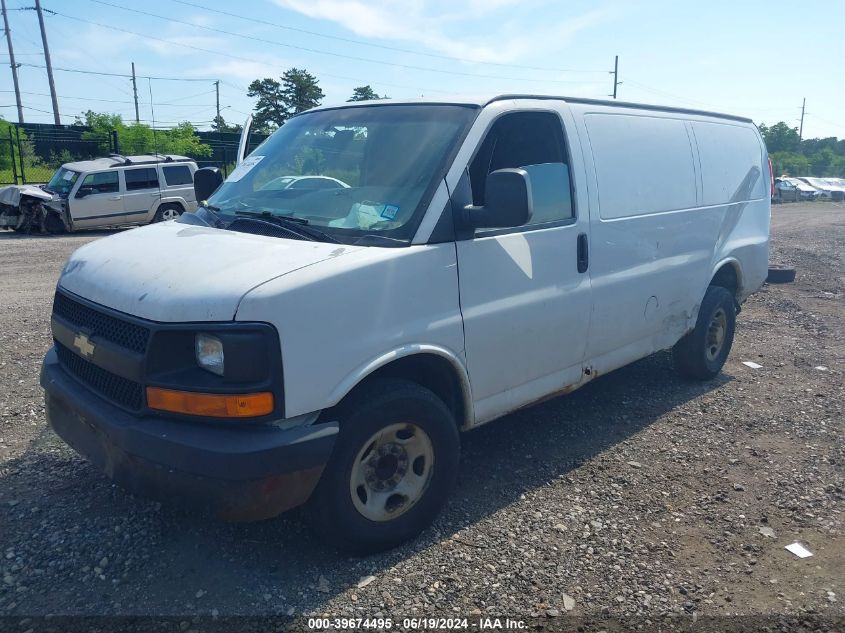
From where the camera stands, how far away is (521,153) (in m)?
4.02

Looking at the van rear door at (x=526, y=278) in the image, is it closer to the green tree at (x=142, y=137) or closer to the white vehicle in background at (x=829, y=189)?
the green tree at (x=142, y=137)

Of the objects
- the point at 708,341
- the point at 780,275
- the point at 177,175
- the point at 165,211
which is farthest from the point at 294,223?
the point at 177,175

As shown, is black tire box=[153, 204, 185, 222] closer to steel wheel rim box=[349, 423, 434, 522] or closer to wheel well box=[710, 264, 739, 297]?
wheel well box=[710, 264, 739, 297]

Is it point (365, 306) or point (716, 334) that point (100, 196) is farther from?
point (365, 306)

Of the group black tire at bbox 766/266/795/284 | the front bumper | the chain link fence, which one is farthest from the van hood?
the chain link fence

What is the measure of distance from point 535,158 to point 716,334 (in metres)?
2.95

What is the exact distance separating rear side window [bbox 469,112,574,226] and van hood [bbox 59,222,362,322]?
101cm

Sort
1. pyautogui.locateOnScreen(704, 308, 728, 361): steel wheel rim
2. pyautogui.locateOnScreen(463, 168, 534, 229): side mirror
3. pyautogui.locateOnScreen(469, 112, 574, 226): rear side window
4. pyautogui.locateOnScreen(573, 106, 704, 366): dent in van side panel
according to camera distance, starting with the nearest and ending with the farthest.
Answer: pyautogui.locateOnScreen(463, 168, 534, 229): side mirror
pyautogui.locateOnScreen(469, 112, 574, 226): rear side window
pyautogui.locateOnScreen(573, 106, 704, 366): dent in van side panel
pyautogui.locateOnScreen(704, 308, 728, 361): steel wheel rim

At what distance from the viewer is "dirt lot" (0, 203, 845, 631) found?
3082 mm

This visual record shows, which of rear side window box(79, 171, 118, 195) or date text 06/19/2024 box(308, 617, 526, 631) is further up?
rear side window box(79, 171, 118, 195)

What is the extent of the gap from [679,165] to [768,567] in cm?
300

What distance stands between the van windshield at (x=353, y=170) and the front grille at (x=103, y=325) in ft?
2.94

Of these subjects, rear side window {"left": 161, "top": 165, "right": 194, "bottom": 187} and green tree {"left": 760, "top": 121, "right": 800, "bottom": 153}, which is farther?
green tree {"left": 760, "top": 121, "right": 800, "bottom": 153}

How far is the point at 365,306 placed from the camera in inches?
122
